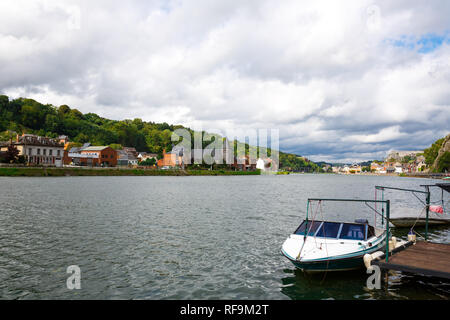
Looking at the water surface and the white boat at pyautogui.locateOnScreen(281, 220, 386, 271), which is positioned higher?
the white boat at pyautogui.locateOnScreen(281, 220, 386, 271)

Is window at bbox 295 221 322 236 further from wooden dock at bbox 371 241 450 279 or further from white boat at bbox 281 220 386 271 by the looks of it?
wooden dock at bbox 371 241 450 279

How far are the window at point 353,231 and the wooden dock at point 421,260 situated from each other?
2010mm

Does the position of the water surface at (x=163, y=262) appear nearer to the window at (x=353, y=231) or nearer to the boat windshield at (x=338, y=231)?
the window at (x=353, y=231)

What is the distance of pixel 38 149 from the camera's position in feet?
468

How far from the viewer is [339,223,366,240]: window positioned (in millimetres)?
18797

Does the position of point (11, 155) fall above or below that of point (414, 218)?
above

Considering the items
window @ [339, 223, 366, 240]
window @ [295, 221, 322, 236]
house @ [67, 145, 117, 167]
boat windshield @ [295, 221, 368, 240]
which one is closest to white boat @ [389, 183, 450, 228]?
boat windshield @ [295, 221, 368, 240]

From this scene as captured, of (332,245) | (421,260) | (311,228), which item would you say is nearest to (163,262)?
(311,228)

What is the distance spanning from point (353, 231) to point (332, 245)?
2.56 metres

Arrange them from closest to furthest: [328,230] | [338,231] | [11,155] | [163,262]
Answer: [163,262] < [338,231] < [328,230] < [11,155]

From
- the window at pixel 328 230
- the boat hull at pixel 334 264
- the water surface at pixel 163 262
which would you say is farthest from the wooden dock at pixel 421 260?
the window at pixel 328 230

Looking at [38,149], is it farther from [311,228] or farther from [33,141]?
[311,228]
